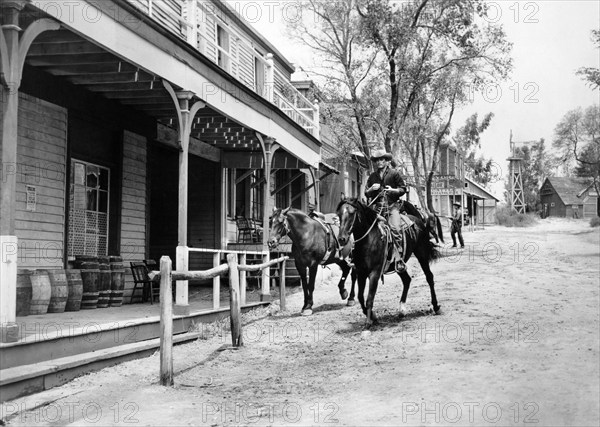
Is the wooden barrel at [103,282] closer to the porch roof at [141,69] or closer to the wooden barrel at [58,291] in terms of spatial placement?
the wooden barrel at [58,291]

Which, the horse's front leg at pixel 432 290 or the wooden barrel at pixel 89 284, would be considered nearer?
the wooden barrel at pixel 89 284

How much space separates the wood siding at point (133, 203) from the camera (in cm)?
1245

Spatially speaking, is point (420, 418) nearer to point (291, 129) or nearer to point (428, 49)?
point (291, 129)

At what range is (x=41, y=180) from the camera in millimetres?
9938

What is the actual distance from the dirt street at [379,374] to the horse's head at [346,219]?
4.64ft

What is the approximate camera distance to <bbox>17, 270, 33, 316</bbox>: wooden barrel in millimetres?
8914

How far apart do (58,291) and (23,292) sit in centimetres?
58

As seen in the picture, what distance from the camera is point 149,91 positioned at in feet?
37.2

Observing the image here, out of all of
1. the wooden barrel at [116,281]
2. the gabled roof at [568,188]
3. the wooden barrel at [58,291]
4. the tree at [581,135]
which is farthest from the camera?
the gabled roof at [568,188]

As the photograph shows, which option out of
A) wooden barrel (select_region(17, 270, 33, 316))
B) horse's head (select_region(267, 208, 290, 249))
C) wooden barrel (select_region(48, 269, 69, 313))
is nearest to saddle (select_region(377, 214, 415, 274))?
horse's head (select_region(267, 208, 290, 249))

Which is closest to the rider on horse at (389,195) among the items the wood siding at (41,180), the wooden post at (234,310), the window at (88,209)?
the wooden post at (234,310)

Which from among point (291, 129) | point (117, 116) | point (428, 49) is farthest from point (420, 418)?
point (428, 49)

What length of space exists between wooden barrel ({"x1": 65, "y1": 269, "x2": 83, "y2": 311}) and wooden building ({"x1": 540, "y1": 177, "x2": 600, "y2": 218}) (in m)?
70.1

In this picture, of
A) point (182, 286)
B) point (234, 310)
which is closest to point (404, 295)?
point (234, 310)
